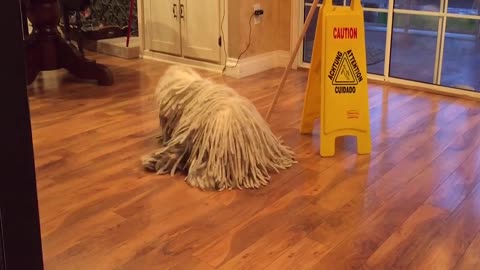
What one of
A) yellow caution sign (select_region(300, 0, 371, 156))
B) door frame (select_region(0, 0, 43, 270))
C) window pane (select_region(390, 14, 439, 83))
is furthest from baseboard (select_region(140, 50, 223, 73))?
Answer: door frame (select_region(0, 0, 43, 270))

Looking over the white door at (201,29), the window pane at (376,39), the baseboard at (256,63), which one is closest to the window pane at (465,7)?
the window pane at (376,39)

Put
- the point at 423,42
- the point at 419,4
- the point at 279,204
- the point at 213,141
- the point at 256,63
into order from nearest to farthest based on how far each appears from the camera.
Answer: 1. the point at 279,204
2. the point at 213,141
3. the point at 419,4
4. the point at 256,63
5. the point at 423,42

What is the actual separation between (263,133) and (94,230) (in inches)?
34.8

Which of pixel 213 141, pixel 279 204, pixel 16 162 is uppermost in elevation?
pixel 16 162

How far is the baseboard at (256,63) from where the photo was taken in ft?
14.3

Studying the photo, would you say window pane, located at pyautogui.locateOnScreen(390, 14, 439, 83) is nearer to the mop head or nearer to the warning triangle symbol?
the warning triangle symbol

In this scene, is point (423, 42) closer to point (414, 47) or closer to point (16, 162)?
point (414, 47)

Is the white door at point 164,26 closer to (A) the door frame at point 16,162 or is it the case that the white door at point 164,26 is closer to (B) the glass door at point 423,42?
(B) the glass door at point 423,42

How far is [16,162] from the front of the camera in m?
1.11

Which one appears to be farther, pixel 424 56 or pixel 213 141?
pixel 424 56

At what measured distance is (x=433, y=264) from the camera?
1.80 meters

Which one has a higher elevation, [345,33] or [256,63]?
[345,33]

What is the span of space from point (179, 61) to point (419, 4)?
1988mm

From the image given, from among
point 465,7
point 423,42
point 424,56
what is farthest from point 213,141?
point 423,42
